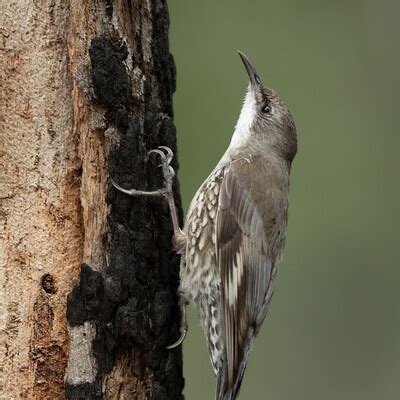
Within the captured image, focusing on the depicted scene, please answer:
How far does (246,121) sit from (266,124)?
0.15 m

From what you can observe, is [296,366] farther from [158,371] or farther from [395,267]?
[158,371]

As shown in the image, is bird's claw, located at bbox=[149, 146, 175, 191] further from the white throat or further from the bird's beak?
the bird's beak

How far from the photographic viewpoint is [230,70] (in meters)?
8.36

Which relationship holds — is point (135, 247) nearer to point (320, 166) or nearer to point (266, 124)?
point (266, 124)

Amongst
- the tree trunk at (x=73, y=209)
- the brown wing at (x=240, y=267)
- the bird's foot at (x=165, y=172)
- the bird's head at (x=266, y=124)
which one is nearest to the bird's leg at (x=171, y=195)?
the bird's foot at (x=165, y=172)

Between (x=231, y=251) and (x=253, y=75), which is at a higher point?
(x=253, y=75)

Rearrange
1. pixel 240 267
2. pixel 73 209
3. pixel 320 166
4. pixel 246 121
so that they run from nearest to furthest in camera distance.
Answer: pixel 73 209
pixel 240 267
pixel 246 121
pixel 320 166

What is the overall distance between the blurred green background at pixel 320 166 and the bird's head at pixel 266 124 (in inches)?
79.5

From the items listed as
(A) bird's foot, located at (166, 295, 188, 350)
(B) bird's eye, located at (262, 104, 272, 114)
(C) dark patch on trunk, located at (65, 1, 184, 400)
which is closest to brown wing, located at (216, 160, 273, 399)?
(A) bird's foot, located at (166, 295, 188, 350)

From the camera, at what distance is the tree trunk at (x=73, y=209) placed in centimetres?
430

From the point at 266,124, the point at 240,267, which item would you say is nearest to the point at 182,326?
the point at 240,267

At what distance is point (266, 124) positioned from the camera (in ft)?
19.0

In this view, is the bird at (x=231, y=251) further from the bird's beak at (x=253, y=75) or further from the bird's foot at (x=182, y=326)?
the bird's beak at (x=253, y=75)

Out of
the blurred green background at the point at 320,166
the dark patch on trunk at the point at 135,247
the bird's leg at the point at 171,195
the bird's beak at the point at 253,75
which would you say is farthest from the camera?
the blurred green background at the point at 320,166
